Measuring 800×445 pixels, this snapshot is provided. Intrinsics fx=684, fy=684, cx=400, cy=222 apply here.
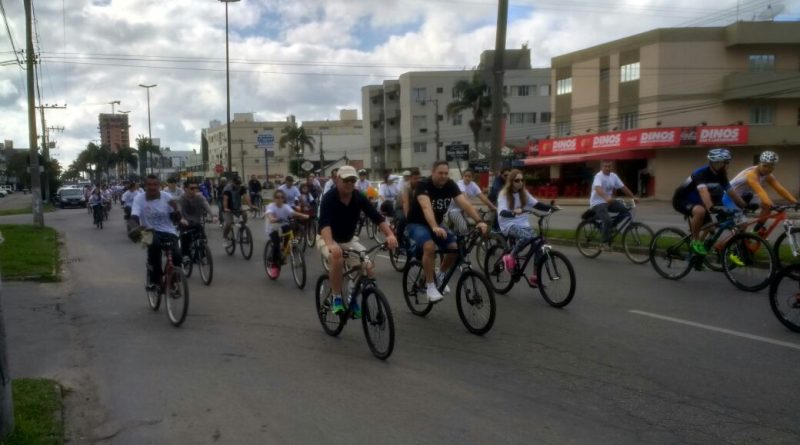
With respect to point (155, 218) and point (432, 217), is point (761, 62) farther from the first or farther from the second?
point (155, 218)

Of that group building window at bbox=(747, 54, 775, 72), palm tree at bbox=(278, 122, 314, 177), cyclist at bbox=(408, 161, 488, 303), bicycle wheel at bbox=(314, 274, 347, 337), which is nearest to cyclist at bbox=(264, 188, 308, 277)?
cyclist at bbox=(408, 161, 488, 303)

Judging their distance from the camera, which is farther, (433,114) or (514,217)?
(433,114)

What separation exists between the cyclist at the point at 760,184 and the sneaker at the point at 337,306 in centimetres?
586

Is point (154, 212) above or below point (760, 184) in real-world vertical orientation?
below

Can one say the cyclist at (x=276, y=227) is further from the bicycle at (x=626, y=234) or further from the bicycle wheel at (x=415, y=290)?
the bicycle at (x=626, y=234)

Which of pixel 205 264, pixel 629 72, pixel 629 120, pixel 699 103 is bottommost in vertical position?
pixel 205 264

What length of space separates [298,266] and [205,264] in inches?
67.0

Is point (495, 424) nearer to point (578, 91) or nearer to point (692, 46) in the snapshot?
point (692, 46)

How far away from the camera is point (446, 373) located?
19.3 feet

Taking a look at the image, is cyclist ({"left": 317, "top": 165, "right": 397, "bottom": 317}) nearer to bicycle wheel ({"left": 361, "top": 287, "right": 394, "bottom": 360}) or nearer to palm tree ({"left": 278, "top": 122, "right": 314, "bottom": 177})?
bicycle wheel ({"left": 361, "top": 287, "right": 394, "bottom": 360})

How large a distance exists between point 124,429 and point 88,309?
5.05m

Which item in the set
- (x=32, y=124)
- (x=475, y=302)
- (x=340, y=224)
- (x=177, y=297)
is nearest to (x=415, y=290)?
(x=475, y=302)

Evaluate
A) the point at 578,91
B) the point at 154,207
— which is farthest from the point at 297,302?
the point at 578,91

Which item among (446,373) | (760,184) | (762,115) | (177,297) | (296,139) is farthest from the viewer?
(296,139)
